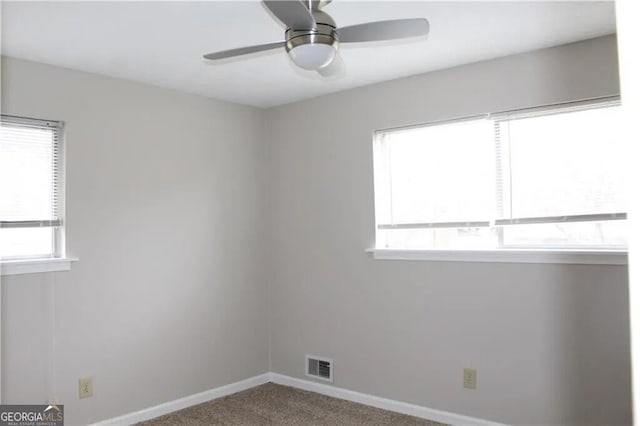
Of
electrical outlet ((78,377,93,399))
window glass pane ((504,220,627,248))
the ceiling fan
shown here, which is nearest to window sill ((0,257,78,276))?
electrical outlet ((78,377,93,399))

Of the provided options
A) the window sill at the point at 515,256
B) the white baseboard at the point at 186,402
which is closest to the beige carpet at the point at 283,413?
the white baseboard at the point at 186,402

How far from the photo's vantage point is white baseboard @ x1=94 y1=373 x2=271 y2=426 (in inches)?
128

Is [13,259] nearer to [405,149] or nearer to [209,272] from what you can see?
[209,272]

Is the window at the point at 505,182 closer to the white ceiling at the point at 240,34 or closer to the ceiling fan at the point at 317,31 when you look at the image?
the white ceiling at the point at 240,34

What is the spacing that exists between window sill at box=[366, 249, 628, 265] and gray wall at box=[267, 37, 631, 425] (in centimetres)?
4

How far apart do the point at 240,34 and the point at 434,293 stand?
6.54 feet

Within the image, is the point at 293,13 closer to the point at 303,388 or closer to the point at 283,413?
the point at 283,413

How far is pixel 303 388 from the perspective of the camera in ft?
13.0

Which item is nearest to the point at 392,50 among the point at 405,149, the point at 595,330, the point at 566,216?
the point at 405,149

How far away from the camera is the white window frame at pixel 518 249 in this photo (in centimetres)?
271

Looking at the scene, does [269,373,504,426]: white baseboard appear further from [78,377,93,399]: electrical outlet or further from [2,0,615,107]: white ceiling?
[2,0,615,107]: white ceiling

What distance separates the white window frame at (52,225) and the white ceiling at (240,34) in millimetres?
369

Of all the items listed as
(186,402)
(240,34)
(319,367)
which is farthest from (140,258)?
(240,34)

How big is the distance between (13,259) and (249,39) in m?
Answer: 1.86
